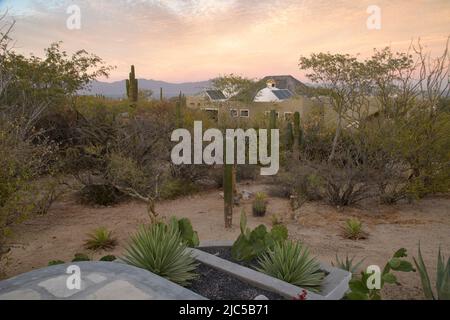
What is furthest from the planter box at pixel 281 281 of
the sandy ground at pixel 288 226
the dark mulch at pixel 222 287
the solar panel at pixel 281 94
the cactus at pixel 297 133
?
the solar panel at pixel 281 94

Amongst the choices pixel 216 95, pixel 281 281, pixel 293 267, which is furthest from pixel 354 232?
pixel 216 95

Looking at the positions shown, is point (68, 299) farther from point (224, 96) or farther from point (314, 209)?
point (224, 96)

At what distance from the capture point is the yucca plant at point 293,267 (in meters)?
3.50

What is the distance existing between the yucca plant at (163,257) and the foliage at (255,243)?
58cm

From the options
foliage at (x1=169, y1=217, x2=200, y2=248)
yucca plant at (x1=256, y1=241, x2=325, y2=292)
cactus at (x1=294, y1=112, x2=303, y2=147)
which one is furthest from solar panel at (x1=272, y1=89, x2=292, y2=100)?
yucca plant at (x1=256, y1=241, x2=325, y2=292)

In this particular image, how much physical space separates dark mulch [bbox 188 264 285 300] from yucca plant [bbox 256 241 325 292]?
361 mm

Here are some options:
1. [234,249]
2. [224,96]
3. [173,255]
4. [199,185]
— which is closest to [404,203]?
[199,185]

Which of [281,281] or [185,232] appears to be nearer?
[281,281]

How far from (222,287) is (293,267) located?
30.9 inches

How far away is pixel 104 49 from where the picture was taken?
341 inches

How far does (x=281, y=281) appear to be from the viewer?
11.1 feet

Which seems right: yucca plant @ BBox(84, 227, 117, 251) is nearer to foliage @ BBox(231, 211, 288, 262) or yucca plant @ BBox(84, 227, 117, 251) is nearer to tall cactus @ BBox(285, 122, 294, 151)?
foliage @ BBox(231, 211, 288, 262)

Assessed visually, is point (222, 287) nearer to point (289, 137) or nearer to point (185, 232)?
point (185, 232)
